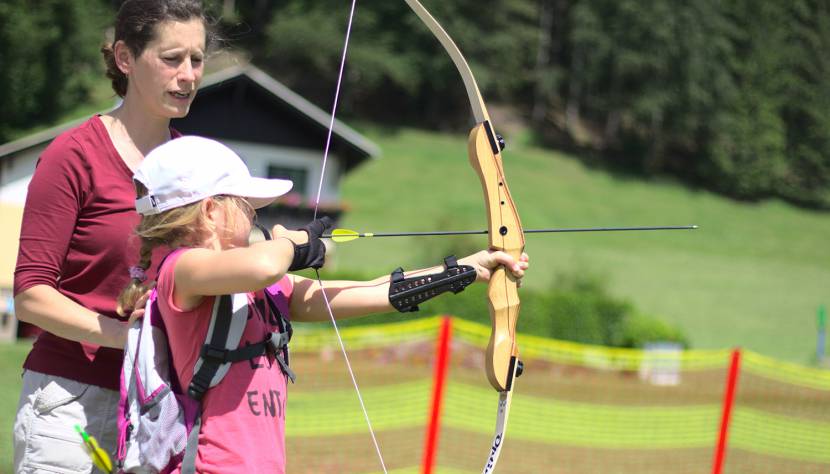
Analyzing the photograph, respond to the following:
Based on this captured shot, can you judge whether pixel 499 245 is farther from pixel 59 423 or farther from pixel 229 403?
pixel 59 423

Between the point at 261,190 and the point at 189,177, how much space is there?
0.45 ft

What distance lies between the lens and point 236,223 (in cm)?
173

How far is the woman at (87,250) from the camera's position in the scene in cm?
175

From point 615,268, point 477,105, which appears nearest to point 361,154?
point 615,268

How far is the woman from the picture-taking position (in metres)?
1.75

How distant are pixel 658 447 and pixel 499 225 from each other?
24.6 feet

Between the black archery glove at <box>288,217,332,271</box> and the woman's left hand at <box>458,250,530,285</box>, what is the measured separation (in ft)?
1.39

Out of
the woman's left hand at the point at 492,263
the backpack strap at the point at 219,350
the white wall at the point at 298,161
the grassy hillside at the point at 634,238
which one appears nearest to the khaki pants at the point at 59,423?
the backpack strap at the point at 219,350

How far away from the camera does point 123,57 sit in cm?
192

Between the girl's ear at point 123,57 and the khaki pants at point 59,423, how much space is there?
0.66 meters

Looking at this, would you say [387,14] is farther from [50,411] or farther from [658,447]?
[50,411]

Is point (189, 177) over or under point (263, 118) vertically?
under

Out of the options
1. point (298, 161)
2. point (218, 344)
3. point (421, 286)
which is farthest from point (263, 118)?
point (218, 344)

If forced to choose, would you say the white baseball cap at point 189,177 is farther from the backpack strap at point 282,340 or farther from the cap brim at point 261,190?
the backpack strap at point 282,340
